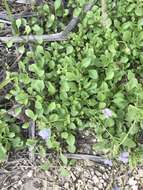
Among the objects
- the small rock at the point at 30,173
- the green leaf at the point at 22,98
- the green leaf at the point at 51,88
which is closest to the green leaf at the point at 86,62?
the green leaf at the point at 51,88

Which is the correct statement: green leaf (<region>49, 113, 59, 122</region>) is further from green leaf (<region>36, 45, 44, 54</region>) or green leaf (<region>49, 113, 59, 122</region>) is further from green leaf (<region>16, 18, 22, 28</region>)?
green leaf (<region>16, 18, 22, 28</region>)

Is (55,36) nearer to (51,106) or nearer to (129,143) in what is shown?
(51,106)

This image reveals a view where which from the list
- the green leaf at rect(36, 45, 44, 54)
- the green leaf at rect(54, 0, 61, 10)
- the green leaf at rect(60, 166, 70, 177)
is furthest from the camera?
the green leaf at rect(54, 0, 61, 10)

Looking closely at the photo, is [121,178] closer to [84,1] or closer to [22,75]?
[22,75]

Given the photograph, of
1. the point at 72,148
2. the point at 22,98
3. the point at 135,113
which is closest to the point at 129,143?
the point at 135,113

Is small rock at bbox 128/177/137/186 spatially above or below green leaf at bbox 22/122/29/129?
below

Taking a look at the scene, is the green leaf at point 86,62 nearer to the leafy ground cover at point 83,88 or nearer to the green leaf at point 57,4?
the leafy ground cover at point 83,88

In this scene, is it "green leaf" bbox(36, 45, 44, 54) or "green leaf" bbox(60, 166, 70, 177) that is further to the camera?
"green leaf" bbox(36, 45, 44, 54)

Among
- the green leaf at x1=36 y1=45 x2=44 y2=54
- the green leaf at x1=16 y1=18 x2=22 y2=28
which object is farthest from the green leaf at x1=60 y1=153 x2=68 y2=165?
the green leaf at x1=16 y1=18 x2=22 y2=28
